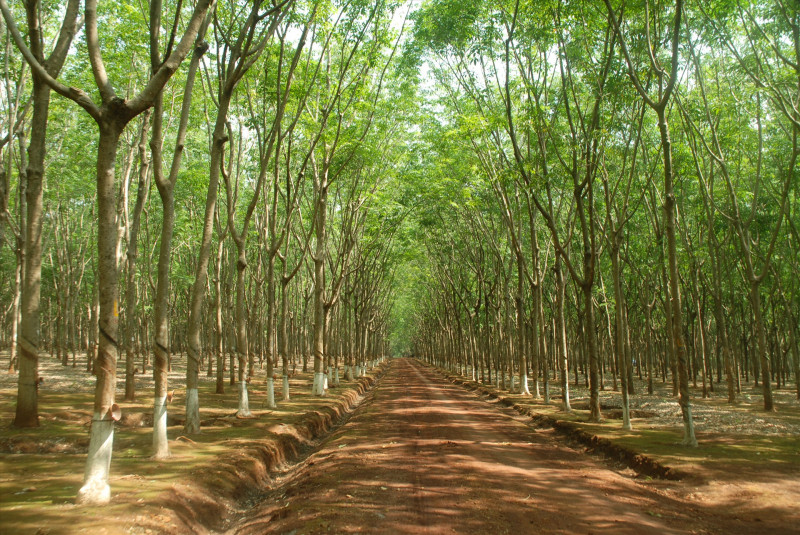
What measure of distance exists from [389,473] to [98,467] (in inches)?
174

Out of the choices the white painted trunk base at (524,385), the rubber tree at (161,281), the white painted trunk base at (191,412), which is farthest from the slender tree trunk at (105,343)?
the white painted trunk base at (524,385)

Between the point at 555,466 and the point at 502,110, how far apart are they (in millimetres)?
15339

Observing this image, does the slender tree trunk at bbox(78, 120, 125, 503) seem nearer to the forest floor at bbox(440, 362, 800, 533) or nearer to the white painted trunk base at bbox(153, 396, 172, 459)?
the white painted trunk base at bbox(153, 396, 172, 459)

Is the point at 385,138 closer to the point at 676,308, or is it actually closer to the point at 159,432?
the point at 676,308

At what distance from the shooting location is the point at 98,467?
6.45 meters

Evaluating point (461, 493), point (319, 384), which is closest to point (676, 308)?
point (461, 493)

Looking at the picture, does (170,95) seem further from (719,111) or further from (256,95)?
(719,111)

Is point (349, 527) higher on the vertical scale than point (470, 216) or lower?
lower

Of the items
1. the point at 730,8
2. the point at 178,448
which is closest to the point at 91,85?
the point at 178,448

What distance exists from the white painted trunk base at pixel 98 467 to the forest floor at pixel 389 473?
196mm

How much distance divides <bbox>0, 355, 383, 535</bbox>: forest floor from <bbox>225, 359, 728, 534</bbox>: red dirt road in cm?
72

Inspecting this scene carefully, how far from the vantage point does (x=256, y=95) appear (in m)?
17.6

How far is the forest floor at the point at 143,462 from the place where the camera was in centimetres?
605

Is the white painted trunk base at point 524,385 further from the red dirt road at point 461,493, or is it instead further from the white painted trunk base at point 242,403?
the white painted trunk base at point 242,403
